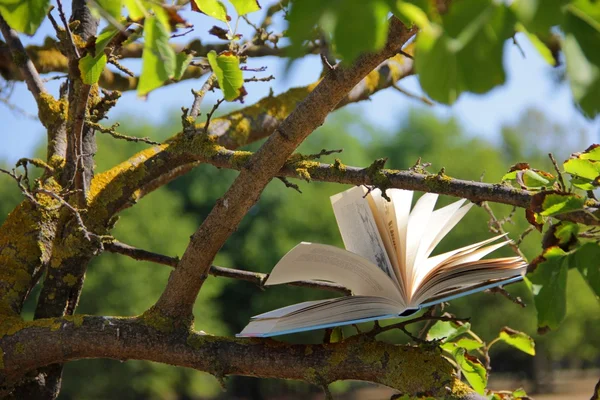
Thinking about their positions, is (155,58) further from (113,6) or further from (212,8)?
(212,8)

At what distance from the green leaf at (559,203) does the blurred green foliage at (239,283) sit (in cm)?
1161

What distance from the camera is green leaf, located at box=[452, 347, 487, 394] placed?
1.18 metres

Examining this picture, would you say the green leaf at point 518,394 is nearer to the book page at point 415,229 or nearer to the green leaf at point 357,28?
the book page at point 415,229

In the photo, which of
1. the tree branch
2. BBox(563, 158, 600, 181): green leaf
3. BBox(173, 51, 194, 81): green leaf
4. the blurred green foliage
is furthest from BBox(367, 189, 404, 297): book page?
the blurred green foliage

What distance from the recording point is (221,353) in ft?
3.95

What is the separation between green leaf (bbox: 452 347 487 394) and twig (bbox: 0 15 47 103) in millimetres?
1142

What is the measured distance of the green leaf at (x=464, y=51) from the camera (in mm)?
448

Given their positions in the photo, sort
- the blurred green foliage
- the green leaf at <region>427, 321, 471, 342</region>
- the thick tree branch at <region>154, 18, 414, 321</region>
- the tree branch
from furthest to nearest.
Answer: the blurred green foliage → the tree branch → the green leaf at <region>427, 321, 471, 342</region> → the thick tree branch at <region>154, 18, 414, 321</region>

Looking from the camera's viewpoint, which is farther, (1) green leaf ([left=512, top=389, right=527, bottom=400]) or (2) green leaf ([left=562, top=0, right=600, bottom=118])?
(1) green leaf ([left=512, top=389, right=527, bottom=400])

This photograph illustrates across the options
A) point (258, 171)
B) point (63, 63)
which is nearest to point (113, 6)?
point (258, 171)

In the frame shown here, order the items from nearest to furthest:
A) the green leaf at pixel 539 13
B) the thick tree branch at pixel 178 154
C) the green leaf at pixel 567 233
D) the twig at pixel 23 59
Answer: the green leaf at pixel 539 13, the green leaf at pixel 567 233, the thick tree branch at pixel 178 154, the twig at pixel 23 59

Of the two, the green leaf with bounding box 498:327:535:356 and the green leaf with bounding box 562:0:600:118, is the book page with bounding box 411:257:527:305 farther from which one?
the green leaf with bounding box 562:0:600:118

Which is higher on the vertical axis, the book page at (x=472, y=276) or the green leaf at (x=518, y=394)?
the book page at (x=472, y=276)

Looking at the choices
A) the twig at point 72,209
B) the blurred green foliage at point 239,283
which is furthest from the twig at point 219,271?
the blurred green foliage at point 239,283
